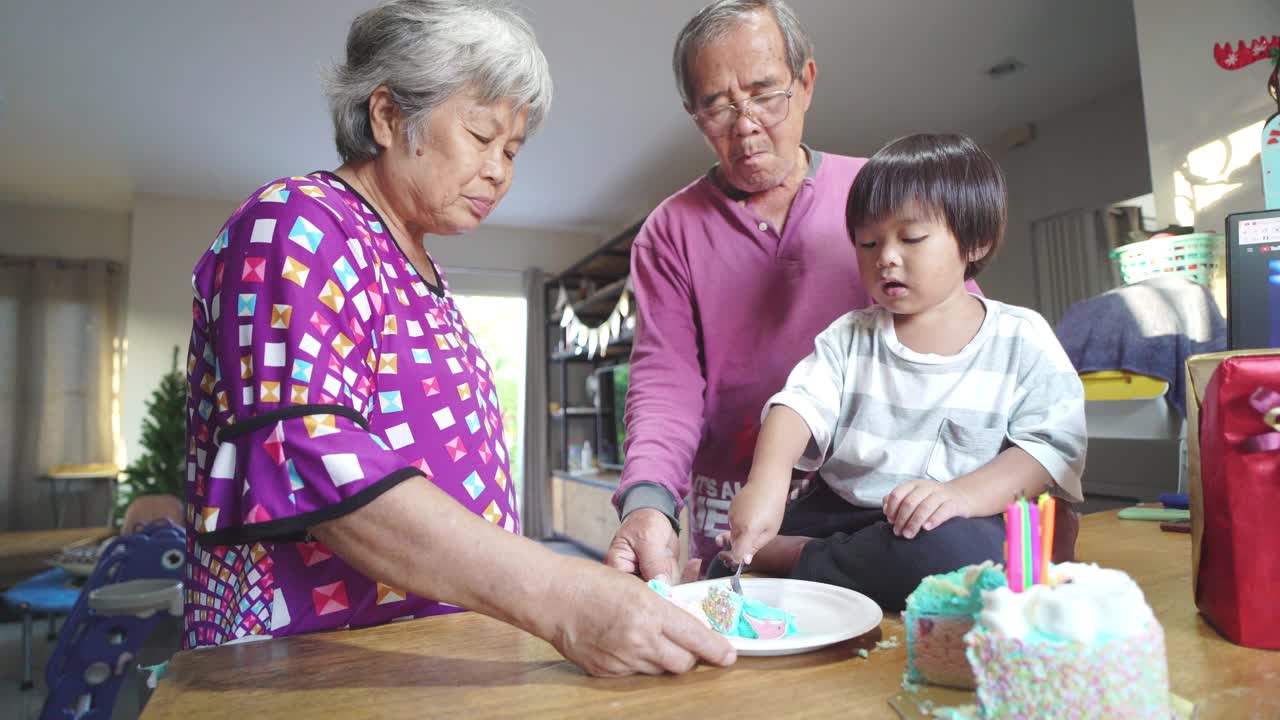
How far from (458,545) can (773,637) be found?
311 mm

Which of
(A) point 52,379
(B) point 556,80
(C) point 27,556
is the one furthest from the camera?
(A) point 52,379

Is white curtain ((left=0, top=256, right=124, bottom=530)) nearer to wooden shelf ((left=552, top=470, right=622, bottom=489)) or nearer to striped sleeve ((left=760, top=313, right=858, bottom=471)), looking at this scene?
wooden shelf ((left=552, top=470, right=622, bottom=489))

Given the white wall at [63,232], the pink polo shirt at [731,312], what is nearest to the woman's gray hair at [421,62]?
the pink polo shirt at [731,312]

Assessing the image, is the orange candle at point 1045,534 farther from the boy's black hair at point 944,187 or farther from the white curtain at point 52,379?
the white curtain at point 52,379

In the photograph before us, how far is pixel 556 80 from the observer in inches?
178

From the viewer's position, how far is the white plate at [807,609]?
669mm

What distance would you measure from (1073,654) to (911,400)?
1.67ft

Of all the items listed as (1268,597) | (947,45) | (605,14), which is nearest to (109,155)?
(605,14)

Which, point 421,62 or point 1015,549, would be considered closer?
point 1015,549

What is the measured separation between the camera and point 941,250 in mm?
985

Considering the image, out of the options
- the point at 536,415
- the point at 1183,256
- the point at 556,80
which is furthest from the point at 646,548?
the point at 536,415

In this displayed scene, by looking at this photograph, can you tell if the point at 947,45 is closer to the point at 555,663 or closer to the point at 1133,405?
the point at 1133,405

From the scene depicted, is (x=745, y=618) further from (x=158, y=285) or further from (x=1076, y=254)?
(x=158, y=285)

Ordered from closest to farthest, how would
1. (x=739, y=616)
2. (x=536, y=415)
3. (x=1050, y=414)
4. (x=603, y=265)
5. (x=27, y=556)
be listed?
(x=739, y=616) → (x=1050, y=414) → (x=27, y=556) → (x=603, y=265) → (x=536, y=415)
